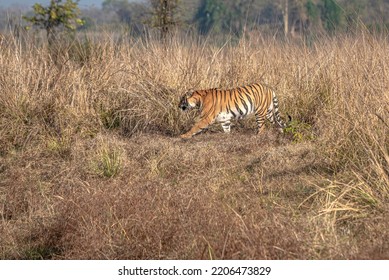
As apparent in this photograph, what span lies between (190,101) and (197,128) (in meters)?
0.31

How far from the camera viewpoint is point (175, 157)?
611 cm

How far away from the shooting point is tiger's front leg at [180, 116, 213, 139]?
7289 millimetres

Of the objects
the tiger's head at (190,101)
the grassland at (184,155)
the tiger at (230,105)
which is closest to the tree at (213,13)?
the grassland at (184,155)

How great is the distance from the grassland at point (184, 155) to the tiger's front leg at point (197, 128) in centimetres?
9

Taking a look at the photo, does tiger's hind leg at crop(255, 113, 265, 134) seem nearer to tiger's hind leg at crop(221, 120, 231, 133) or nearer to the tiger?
the tiger

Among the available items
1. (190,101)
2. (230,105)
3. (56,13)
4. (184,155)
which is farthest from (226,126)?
(56,13)

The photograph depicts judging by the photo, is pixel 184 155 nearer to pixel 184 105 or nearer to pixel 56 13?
pixel 184 105

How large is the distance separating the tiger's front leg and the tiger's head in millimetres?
194

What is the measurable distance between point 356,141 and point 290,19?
3942 centimetres

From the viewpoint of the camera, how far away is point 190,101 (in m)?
7.40

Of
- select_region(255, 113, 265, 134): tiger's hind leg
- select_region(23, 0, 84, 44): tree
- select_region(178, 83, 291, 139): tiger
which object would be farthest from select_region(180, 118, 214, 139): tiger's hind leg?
select_region(23, 0, 84, 44): tree

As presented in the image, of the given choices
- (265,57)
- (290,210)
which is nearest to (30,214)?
(290,210)

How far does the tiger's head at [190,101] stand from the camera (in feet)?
24.3

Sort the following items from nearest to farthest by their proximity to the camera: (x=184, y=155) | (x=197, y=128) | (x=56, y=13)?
(x=184, y=155) < (x=197, y=128) < (x=56, y=13)
